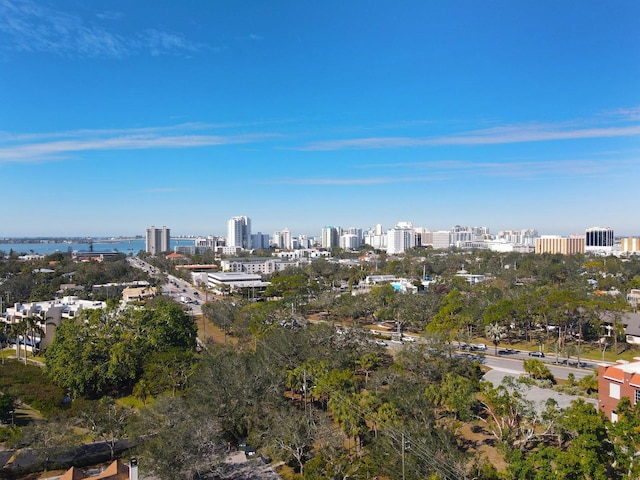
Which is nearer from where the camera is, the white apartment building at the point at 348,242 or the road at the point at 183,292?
the road at the point at 183,292

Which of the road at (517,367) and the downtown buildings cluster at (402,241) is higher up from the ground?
the downtown buildings cluster at (402,241)

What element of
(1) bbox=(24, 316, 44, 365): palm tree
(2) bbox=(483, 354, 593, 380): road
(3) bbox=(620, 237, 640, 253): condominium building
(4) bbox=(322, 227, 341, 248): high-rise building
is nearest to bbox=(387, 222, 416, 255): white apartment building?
(4) bbox=(322, 227, 341, 248): high-rise building

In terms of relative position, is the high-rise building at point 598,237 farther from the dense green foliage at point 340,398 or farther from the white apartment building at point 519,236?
the dense green foliage at point 340,398

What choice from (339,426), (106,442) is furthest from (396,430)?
(106,442)

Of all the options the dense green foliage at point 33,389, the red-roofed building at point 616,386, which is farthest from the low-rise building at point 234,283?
the red-roofed building at point 616,386

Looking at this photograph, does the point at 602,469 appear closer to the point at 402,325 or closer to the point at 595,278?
the point at 402,325

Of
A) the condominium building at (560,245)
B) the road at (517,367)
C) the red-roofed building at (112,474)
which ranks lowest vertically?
the road at (517,367)

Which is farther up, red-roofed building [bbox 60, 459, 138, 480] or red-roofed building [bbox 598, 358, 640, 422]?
red-roofed building [bbox 598, 358, 640, 422]

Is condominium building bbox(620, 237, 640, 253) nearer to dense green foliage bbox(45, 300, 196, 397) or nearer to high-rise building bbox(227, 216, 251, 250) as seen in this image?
high-rise building bbox(227, 216, 251, 250)
